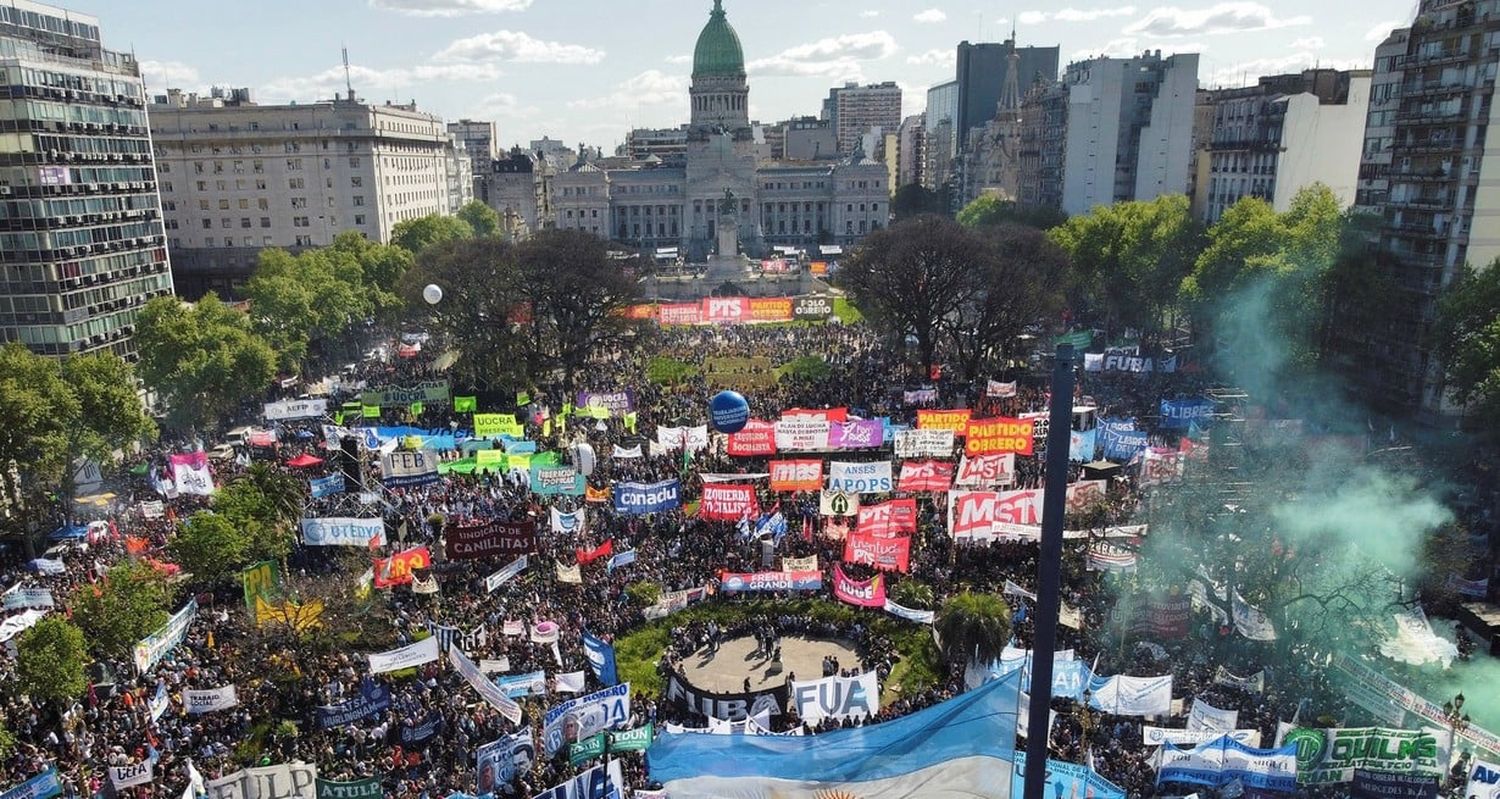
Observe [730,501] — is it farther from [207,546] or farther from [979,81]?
[979,81]

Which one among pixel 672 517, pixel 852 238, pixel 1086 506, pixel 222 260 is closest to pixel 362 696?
pixel 672 517

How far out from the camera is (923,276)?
58.5 m

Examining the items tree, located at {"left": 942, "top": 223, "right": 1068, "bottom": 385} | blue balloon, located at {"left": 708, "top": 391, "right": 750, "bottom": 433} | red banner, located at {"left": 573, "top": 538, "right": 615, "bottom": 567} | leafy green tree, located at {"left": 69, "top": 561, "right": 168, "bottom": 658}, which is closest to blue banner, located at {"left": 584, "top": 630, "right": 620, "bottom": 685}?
red banner, located at {"left": 573, "top": 538, "right": 615, "bottom": 567}

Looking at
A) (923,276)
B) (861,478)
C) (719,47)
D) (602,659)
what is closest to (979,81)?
(719,47)

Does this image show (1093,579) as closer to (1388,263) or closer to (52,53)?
(1388,263)

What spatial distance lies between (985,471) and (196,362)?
36067 millimetres

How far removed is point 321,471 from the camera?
3950cm

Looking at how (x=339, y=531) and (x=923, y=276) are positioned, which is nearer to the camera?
(x=339, y=531)

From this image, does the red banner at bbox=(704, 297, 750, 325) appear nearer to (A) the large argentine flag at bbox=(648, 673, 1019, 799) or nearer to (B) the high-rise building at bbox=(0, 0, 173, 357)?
(B) the high-rise building at bbox=(0, 0, 173, 357)

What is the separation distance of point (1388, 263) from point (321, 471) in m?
47.8

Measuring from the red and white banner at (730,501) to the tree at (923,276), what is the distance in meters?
29.2

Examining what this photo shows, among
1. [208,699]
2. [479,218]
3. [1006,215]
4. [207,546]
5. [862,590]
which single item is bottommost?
[208,699]

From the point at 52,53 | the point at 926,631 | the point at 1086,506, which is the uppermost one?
the point at 52,53

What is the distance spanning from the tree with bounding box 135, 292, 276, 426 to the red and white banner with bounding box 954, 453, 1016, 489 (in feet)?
113
